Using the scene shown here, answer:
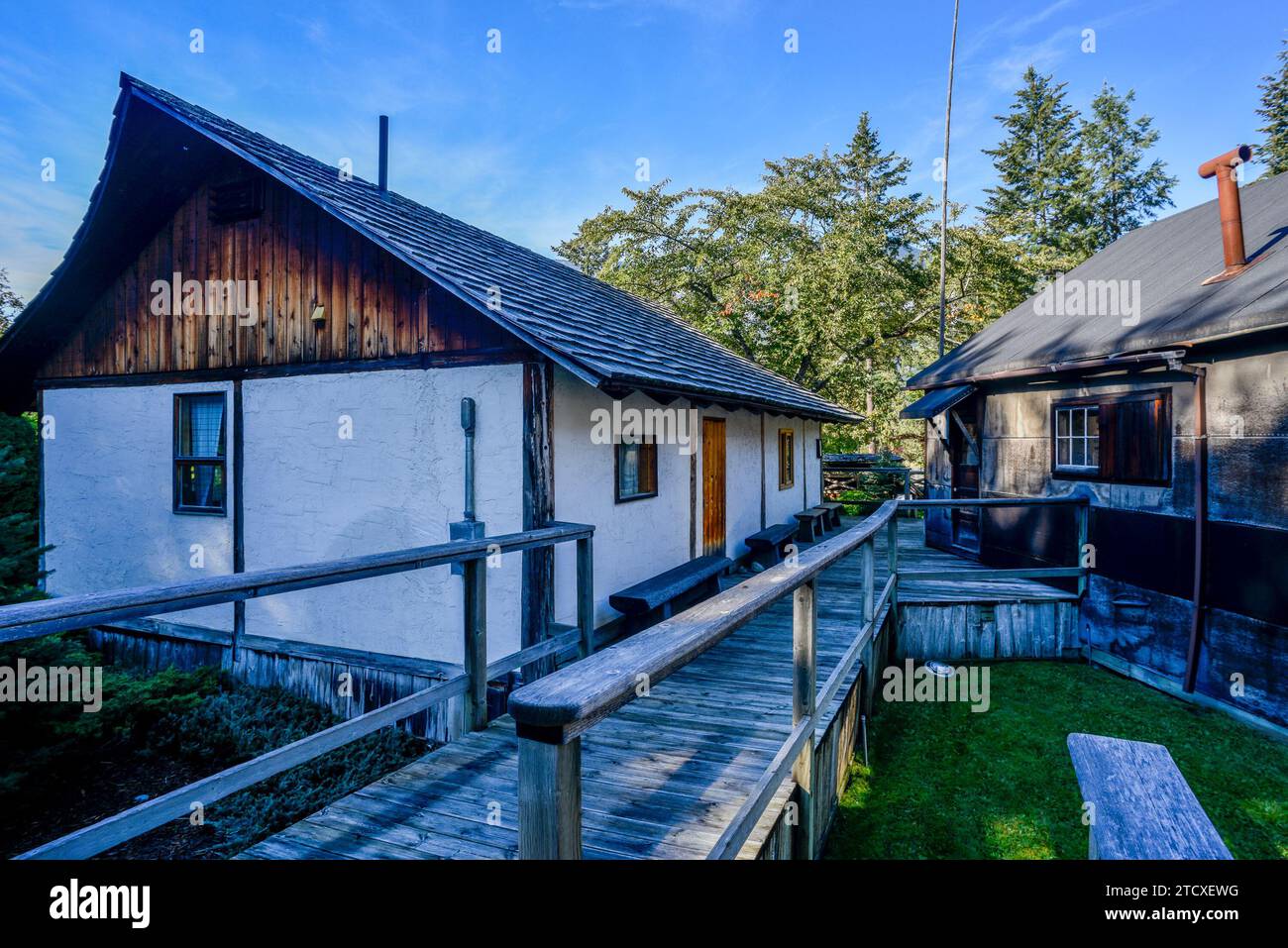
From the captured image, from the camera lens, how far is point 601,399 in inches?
269

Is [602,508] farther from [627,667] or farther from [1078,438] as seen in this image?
[1078,438]

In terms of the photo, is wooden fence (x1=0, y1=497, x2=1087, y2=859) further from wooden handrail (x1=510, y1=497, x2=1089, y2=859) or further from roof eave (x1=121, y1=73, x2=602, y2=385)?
roof eave (x1=121, y1=73, x2=602, y2=385)

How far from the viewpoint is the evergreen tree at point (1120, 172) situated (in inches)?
1207

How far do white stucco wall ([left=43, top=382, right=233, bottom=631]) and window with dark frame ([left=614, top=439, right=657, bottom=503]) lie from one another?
4.57 m

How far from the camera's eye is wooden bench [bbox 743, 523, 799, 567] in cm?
1034

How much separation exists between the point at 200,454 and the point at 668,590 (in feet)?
19.7

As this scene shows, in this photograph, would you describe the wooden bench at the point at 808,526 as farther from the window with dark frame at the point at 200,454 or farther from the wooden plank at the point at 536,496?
the window with dark frame at the point at 200,454

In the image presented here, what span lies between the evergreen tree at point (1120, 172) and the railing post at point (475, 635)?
3608 cm

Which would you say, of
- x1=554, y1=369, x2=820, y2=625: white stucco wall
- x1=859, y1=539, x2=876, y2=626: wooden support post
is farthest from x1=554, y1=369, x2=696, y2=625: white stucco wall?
x1=859, y1=539, x2=876, y2=626: wooden support post

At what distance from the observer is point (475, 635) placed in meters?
3.88

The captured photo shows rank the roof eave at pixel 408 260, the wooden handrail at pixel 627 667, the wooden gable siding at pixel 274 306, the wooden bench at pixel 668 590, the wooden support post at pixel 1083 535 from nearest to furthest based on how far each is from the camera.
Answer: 1. the wooden handrail at pixel 627 667
2. the roof eave at pixel 408 260
3. the wooden gable siding at pixel 274 306
4. the wooden bench at pixel 668 590
5. the wooden support post at pixel 1083 535

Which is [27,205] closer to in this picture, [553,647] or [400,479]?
[400,479]

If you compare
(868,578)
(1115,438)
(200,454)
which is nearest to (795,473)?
(1115,438)

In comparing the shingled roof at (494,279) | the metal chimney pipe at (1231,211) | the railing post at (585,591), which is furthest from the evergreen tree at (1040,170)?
the railing post at (585,591)
